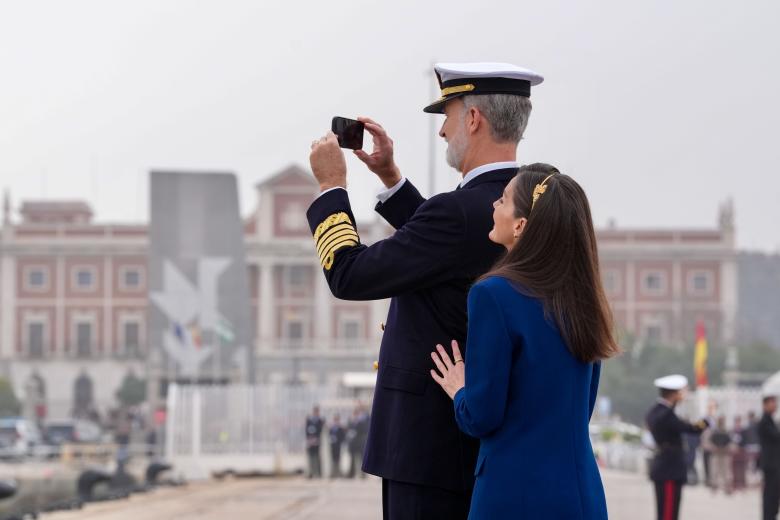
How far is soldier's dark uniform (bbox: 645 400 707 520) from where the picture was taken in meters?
8.45

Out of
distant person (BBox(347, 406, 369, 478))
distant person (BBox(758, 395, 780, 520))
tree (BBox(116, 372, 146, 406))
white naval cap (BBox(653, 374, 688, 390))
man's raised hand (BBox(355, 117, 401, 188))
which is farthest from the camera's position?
tree (BBox(116, 372, 146, 406))

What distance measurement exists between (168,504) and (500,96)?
33.7 feet

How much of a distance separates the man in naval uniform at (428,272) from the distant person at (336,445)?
1858cm

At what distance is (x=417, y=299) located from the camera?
9.64 ft

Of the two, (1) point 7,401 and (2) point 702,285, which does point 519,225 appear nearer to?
(1) point 7,401

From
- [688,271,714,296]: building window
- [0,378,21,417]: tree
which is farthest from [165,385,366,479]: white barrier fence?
[688,271,714,296]: building window

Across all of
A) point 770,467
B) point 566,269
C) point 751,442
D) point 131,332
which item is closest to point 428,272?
point 566,269

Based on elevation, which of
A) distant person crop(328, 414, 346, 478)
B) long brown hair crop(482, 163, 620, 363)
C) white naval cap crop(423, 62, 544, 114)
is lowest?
distant person crop(328, 414, 346, 478)

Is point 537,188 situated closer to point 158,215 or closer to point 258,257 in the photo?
point 158,215

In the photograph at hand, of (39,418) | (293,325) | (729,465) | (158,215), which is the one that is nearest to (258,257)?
(293,325)

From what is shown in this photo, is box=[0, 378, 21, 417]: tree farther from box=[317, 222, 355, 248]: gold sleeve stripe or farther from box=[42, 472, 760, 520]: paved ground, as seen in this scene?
box=[317, 222, 355, 248]: gold sleeve stripe

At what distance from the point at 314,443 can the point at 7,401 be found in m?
40.7

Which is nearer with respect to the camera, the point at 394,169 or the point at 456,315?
the point at 456,315

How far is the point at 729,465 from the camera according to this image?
59.7 feet
